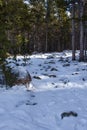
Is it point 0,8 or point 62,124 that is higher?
point 0,8

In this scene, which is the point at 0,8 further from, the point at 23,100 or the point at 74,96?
the point at 74,96

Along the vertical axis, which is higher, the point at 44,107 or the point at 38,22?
the point at 38,22

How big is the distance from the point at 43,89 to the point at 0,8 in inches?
202

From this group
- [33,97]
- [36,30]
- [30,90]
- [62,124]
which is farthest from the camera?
[36,30]

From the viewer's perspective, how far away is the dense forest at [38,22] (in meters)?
7.95

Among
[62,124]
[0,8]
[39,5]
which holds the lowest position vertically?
[62,124]

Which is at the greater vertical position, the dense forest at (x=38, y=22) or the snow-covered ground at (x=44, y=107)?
the dense forest at (x=38, y=22)

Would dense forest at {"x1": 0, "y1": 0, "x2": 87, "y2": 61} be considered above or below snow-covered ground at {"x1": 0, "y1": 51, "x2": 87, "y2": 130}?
above

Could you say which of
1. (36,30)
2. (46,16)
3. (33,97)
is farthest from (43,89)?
(36,30)

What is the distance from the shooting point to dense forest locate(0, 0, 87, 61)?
7.95m

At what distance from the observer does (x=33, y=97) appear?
1116cm

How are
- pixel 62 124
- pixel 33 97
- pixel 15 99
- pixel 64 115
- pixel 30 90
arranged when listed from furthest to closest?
pixel 30 90 → pixel 33 97 → pixel 15 99 → pixel 64 115 → pixel 62 124

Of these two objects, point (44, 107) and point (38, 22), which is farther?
point (38, 22)

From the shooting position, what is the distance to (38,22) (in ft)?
142
